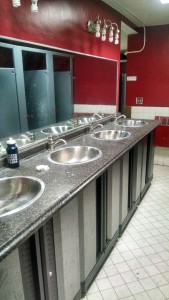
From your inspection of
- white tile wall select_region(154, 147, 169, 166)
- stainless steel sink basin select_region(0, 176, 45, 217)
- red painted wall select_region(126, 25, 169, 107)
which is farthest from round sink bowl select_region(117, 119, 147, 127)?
stainless steel sink basin select_region(0, 176, 45, 217)

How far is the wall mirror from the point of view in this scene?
182cm

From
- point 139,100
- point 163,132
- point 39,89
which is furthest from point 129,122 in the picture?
point 139,100

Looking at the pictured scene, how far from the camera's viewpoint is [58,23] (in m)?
2.23

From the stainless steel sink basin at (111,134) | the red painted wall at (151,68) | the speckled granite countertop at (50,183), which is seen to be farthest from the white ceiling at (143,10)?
the speckled granite countertop at (50,183)

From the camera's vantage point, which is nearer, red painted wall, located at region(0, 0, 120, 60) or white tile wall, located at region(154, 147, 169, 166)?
red painted wall, located at region(0, 0, 120, 60)

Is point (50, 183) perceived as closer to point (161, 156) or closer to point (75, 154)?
point (75, 154)

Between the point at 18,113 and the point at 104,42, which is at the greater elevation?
the point at 104,42

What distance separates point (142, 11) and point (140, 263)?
3.64m

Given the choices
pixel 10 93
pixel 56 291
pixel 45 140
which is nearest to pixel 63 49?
pixel 10 93

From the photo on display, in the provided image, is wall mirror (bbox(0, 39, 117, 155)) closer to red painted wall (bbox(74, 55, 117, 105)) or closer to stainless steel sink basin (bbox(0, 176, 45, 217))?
red painted wall (bbox(74, 55, 117, 105))

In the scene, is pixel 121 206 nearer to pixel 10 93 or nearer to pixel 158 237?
pixel 158 237

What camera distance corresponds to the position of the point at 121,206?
2.27m

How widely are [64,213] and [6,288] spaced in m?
0.46

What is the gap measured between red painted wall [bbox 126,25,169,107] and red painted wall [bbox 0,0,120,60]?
1.67m
